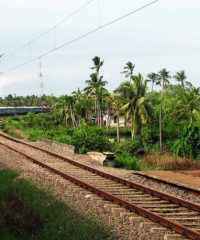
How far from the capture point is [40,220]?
35.8 ft

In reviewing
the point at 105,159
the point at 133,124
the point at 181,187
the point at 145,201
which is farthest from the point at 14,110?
the point at 145,201

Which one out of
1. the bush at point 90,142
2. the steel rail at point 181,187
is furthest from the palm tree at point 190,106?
the steel rail at point 181,187

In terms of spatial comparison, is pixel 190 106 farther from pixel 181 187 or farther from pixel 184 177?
pixel 181 187

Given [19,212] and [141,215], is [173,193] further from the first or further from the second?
[19,212]

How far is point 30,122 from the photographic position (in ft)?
230

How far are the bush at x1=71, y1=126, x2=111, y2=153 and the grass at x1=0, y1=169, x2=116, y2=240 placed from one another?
15141 mm

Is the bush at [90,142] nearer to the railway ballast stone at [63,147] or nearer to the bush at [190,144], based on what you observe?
the railway ballast stone at [63,147]

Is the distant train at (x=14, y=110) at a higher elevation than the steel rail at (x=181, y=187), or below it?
higher

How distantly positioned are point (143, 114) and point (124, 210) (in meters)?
45.5

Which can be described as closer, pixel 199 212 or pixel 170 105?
pixel 199 212

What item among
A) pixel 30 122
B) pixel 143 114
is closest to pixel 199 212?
pixel 143 114

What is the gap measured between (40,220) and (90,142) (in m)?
18.5

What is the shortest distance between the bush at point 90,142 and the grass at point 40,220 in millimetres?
15141

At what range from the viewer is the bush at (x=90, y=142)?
29281 mm
